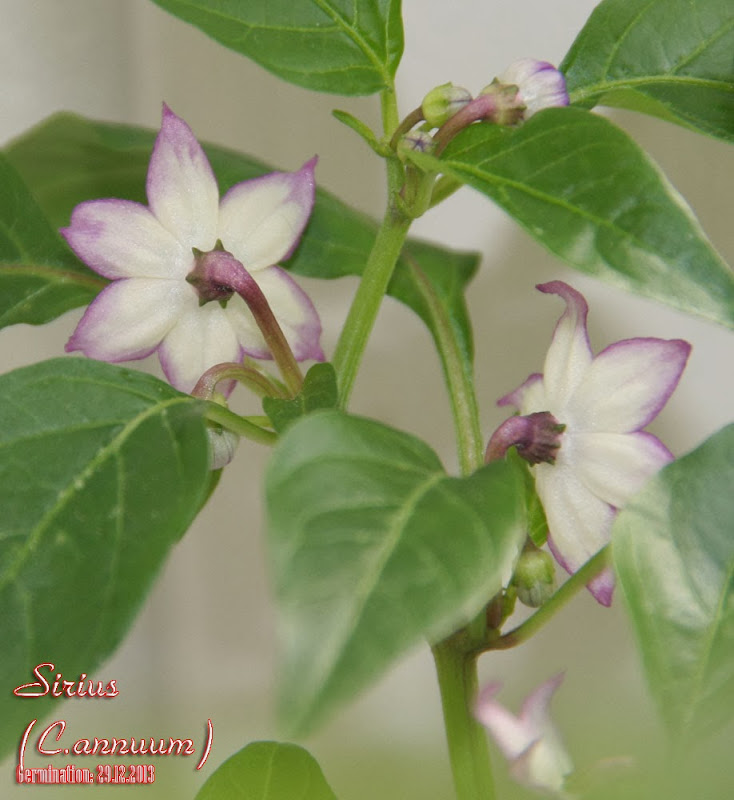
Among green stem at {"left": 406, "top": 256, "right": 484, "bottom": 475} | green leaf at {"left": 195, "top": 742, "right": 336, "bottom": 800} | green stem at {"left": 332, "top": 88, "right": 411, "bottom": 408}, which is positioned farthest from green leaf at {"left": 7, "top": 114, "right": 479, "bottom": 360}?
green leaf at {"left": 195, "top": 742, "right": 336, "bottom": 800}

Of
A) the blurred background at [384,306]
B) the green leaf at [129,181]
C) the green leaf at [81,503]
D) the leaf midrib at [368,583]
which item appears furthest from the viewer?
the blurred background at [384,306]

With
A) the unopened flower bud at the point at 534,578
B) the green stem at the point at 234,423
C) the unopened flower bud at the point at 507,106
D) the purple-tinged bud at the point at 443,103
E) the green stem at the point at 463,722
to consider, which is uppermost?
the unopened flower bud at the point at 507,106

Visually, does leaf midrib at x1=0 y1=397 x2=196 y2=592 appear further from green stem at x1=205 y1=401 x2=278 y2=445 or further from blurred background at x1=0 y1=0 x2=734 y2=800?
blurred background at x1=0 y1=0 x2=734 y2=800

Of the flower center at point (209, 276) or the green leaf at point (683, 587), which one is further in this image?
the flower center at point (209, 276)

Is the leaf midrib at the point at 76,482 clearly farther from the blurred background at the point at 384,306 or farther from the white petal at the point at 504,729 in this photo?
the blurred background at the point at 384,306

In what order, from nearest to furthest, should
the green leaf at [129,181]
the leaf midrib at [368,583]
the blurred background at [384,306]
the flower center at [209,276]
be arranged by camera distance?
the leaf midrib at [368,583]
the flower center at [209,276]
the green leaf at [129,181]
the blurred background at [384,306]

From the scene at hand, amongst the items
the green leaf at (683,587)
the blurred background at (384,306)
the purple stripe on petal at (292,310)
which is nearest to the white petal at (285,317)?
the purple stripe on petal at (292,310)
